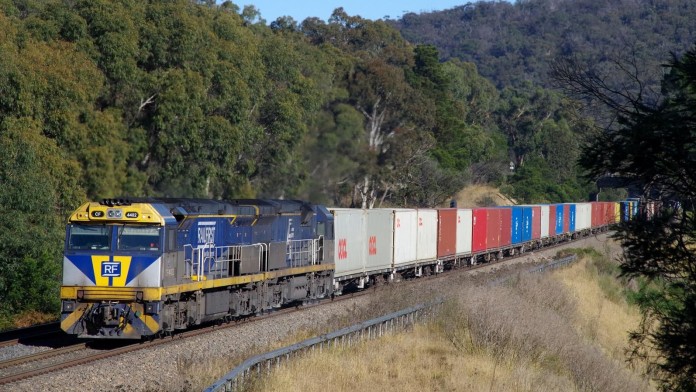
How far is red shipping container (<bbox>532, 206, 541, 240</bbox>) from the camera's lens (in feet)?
174

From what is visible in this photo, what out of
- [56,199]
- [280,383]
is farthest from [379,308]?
[56,199]

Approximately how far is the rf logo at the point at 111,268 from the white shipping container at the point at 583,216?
49918 millimetres

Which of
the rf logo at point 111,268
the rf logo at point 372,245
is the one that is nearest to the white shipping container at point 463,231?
the rf logo at point 372,245

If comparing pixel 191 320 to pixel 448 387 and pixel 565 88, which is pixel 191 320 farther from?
pixel 565 88

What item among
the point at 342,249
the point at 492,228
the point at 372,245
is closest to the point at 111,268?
the point at 342,249

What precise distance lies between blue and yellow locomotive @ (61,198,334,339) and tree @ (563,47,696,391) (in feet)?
30.1

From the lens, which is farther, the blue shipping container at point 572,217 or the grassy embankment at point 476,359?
the blue shipping container at point 572,217

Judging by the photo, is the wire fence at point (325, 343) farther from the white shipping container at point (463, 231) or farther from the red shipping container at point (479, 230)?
the red shipping container at point (479, 230)

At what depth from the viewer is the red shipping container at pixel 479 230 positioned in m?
42.8

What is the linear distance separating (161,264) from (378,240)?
1411 centimetres

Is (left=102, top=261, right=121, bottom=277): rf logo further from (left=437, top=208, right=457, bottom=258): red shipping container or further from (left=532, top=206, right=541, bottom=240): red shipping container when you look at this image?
(left=532, top=206, right=541, bottom=240): red shipping container

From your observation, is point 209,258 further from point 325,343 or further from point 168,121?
point 168,121

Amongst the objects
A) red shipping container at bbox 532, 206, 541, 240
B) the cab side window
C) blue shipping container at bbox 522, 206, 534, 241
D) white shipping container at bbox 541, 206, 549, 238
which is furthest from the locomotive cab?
white shipping container at bbox 541, 206, 549, 238

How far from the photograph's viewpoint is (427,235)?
120 feet
